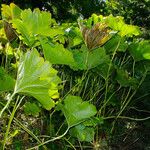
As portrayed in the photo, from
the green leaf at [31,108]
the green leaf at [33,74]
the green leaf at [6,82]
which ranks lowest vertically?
the green leaf at [31,108]

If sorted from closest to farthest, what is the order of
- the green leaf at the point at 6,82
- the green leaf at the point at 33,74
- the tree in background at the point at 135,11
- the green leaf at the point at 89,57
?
1. the green leaf at the point at 33,74
2. the green leaf at the point at 6,82
3. the green leaf at the point at 89,57
4. the tree in background at the point at 135,11

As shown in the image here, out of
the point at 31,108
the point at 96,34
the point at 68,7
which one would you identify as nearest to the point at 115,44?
the point at 96,34

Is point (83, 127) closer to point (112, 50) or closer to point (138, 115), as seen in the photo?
point (112, 50)

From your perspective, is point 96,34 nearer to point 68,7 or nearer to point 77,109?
point 77,109

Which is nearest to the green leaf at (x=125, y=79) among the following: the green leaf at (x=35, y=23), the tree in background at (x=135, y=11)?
the green leaf at (x=35, y=23)

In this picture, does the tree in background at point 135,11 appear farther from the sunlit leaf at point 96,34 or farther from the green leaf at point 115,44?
the sunlit leaf at point 96,34

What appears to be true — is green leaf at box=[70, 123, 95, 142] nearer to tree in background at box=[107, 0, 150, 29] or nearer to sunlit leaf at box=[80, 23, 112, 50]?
sunlit leaf at box=[80, 23, 112, 50]

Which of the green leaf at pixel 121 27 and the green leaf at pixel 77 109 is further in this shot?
the green leaf at pixel 121 27
